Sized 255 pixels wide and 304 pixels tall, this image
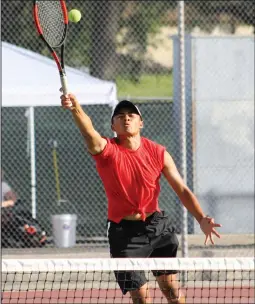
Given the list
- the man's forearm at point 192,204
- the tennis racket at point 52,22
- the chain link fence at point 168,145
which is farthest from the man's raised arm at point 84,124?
the chain link fence at point 168,145

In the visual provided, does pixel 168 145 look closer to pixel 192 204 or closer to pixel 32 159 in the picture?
pixel 32 159

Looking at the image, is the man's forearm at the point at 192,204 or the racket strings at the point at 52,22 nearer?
the racket strings at the point at 52,22

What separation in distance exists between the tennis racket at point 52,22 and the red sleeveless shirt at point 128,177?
693mm

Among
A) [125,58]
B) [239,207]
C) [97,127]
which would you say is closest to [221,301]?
[239,207]

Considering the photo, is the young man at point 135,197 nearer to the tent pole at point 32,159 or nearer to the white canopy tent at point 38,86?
the white canopy tent at point 38,86

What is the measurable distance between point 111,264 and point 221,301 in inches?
117

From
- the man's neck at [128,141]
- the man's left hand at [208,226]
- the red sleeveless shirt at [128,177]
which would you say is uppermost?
the man's neck at [128,141]

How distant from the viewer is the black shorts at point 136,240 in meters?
6.39

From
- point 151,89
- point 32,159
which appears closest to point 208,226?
point 32,159

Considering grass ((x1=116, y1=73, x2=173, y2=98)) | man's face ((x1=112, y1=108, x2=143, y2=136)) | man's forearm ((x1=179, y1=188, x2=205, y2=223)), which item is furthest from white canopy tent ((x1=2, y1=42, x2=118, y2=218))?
grass ((x1=116, y1=73, x2=173, y2=98))

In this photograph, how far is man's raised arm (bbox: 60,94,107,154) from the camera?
5.57 metres

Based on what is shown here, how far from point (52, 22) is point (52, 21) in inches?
0.7

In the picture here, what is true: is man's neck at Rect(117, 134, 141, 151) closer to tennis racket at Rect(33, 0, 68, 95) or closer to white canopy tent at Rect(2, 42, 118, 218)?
tennis racket at Rect(33, 0, 68, 95)

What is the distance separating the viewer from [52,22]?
6270 mm
